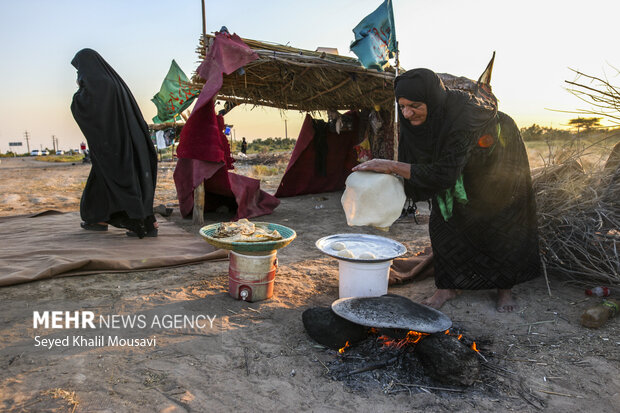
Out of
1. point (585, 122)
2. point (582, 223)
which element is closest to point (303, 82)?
point (585, 122)

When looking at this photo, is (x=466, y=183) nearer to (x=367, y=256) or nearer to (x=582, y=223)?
(x=367, y=256)

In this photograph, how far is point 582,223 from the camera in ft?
9.73

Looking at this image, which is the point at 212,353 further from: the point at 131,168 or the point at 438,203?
the point at 131,168

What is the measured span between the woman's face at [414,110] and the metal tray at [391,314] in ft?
3.63

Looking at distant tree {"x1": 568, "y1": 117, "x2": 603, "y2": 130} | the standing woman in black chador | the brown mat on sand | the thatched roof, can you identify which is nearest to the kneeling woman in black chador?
distant tree {"x1": 568, "y1": 117, "x2": 603, "y2": 130}

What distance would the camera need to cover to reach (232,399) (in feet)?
5.95

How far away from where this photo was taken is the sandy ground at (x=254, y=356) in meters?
1.80

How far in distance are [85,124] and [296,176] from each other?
472 cm

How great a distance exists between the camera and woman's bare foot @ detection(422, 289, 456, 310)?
288cm

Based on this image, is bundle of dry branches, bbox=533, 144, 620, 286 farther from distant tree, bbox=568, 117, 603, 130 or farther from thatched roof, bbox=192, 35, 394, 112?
thatched roof, bbox=192, 35, 394, 112

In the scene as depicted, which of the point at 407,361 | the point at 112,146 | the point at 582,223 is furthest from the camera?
the point at 112,146

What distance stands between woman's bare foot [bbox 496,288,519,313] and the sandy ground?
0.23 feet

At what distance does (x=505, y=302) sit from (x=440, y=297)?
441 millimetres

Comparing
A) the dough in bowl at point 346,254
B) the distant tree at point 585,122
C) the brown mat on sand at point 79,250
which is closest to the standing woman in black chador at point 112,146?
the brown mat on sand at point 79,250
